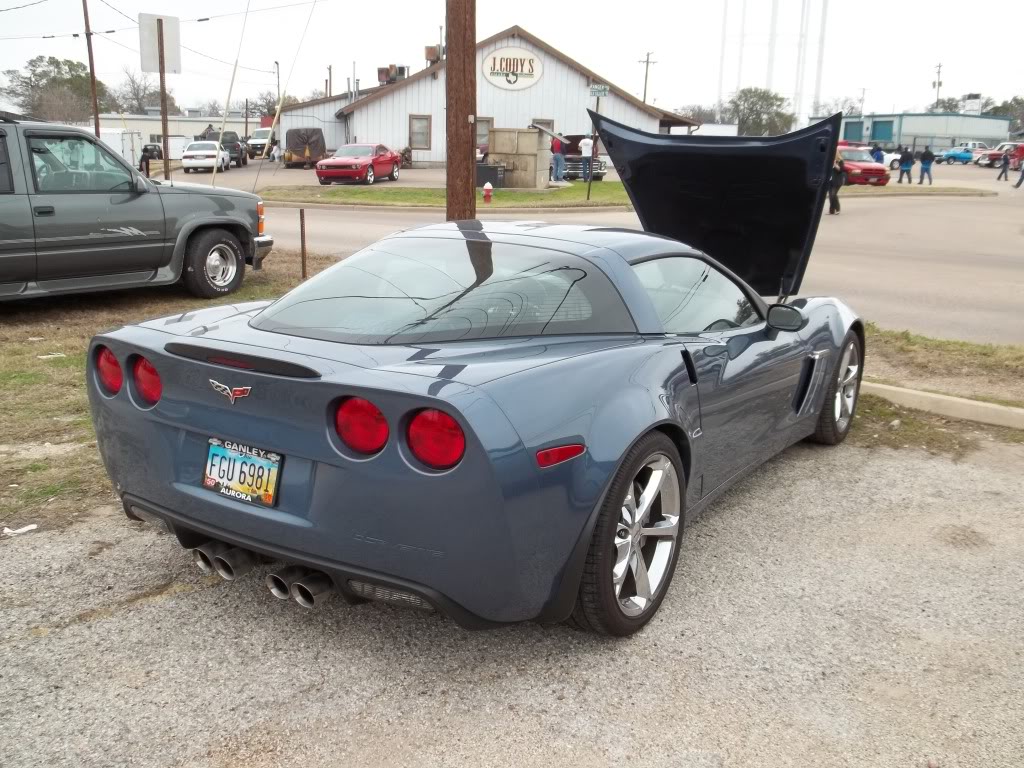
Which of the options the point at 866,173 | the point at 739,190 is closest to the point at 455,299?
the point at 739,190

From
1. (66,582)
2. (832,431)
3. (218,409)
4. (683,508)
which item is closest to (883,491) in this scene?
(832,431)

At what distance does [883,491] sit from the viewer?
16.2 ft

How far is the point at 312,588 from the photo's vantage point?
3020 millimetres

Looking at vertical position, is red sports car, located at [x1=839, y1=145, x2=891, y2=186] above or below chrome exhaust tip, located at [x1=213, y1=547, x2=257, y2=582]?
above

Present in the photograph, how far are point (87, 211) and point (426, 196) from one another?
2102 cm

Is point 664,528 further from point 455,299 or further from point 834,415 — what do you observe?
point 834,415

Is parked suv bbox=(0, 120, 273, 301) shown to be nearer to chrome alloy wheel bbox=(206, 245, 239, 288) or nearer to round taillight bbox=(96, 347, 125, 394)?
chrome alloy wheel bbox=(206, 245, 239, 288)

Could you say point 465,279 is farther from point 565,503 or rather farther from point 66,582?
point 66,582

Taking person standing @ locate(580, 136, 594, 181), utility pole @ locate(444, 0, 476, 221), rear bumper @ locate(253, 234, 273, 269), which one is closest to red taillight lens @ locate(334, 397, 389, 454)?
utility pole @ locate(444, 0, 476, 221)

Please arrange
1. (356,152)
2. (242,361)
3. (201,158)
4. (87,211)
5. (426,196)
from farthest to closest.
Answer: (201,158) → (356,152) → (426,196) → (87,211) → (242,361)

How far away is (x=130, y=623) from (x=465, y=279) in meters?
1.71

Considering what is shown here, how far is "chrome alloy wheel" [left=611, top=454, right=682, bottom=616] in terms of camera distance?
3.27 meters

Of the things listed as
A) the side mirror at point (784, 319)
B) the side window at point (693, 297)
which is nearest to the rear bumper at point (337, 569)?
the side window at point (693, 297)

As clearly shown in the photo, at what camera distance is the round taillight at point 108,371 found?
11.3ft
